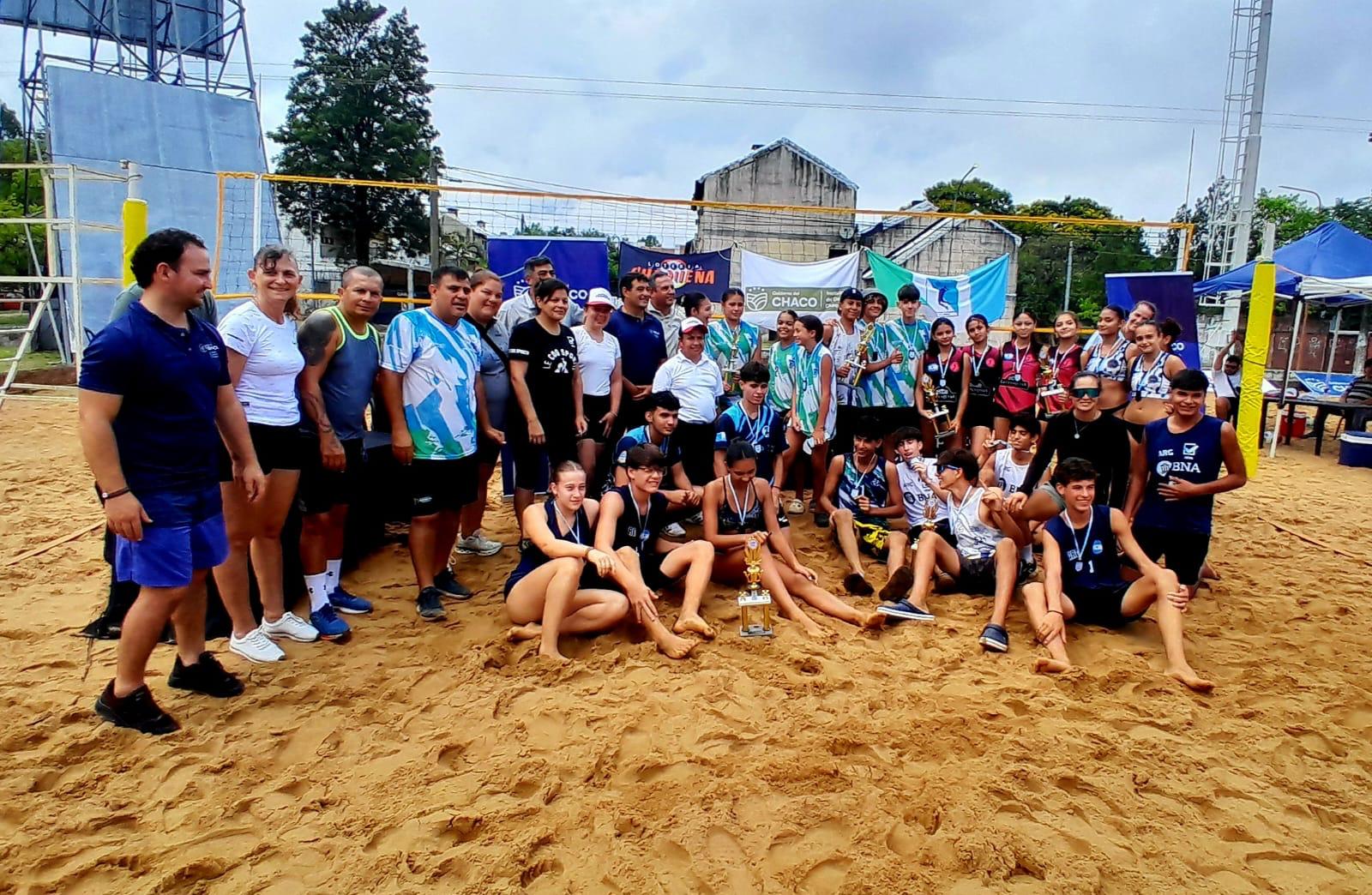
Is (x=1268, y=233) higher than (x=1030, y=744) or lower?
higher

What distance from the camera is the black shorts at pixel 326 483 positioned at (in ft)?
10.8

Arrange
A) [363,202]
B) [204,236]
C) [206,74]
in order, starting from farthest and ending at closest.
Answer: [363,202] < [206,74] < [204,236]

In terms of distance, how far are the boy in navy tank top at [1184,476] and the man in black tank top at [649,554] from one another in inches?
94.3

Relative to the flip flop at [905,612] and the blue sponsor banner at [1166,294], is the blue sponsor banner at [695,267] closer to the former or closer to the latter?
the blue sponsor banner at [1166,294]

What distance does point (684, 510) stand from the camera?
4.43 meters

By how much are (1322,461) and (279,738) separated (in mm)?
11356

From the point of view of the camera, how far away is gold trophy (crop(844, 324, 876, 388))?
5.49m

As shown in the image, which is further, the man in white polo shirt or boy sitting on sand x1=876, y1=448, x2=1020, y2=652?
the man in white polo shirt

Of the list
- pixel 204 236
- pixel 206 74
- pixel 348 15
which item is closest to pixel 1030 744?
pixel 204 236

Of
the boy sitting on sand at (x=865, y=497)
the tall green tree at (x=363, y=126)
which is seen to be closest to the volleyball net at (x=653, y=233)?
the tall green tree at (x=363, y=126)

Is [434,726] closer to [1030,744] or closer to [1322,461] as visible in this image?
[1030,744]

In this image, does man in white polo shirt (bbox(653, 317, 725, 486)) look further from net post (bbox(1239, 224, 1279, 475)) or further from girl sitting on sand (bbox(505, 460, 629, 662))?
net post (bbox(1239, 224, 1279, 475))

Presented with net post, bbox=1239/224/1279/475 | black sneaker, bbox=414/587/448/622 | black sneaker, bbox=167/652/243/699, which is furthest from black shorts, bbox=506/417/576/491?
net post, bbox=1239/224/1279/475

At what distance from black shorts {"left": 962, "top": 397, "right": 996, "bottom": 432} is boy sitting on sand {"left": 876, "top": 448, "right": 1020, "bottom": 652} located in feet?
4.88
